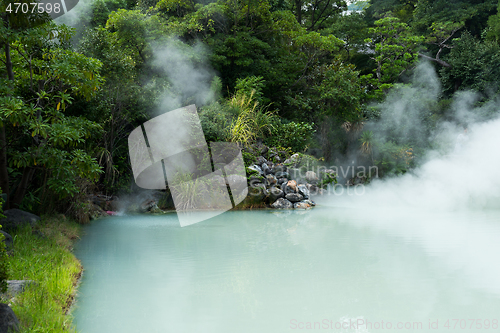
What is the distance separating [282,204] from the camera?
9047 millimetres

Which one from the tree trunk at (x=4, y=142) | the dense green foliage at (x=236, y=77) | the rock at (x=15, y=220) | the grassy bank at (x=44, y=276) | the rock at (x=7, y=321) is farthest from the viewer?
the dense green foliage at (x=236, y=77)

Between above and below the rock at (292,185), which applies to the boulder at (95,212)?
above

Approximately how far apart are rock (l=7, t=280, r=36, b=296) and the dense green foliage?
1845 mm

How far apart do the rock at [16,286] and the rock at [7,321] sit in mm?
658

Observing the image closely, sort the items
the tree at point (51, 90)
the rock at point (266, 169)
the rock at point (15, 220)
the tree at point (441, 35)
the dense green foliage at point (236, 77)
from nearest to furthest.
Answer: the tree at point (51, 90), the rock at point (15, 220), the dense green foliage at point (236, 77), the rock at point (266, 169), the tree at point (441, 35)

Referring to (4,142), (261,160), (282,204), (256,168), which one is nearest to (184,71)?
(261,160)

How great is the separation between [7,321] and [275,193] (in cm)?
725

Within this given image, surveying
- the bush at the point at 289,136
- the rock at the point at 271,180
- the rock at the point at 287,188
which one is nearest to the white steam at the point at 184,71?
the bush at the point at 289,136

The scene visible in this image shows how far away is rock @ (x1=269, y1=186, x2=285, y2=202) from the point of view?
30.0 ft

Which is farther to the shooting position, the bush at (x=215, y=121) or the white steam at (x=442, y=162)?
the white steam at (x=442, y=162)

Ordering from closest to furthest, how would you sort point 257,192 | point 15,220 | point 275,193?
point 15,220 → point 257,192 → point 275,193

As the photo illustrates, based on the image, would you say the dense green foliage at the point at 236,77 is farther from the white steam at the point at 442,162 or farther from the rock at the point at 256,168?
the rock at the point at 256,168

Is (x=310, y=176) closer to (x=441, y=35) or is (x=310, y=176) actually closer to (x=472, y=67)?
(x=472, y=67)

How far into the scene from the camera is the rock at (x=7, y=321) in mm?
2184
